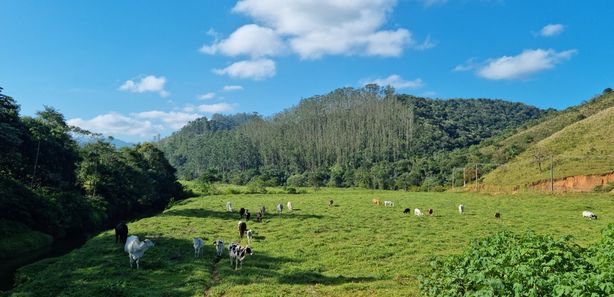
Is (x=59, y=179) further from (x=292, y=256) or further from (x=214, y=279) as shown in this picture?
(x=214, y=279)

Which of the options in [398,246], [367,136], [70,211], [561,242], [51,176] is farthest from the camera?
[367,136]

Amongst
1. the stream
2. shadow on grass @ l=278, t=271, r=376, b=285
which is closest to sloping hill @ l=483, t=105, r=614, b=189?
shadow on grass @ l=278, t=271, r=376, b=285

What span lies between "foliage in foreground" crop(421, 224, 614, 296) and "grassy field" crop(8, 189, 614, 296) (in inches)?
184

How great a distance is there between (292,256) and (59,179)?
136ft

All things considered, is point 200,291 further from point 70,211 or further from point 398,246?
point 70,211

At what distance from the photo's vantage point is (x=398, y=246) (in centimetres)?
2633

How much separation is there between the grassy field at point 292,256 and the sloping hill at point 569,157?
34814 millimetres

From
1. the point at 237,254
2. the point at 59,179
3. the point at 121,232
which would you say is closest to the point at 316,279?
the point at 237,254

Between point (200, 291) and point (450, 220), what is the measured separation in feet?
92.2

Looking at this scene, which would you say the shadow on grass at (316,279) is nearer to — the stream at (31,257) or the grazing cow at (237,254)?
the grazing cow at (237,254)

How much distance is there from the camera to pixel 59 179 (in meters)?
52.2

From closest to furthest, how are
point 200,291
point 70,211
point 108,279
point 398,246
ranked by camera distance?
point 200,291 → point 108,279 → point 398,246 → point 70,211

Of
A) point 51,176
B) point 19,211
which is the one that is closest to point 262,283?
point 19,211

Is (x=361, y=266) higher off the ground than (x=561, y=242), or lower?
lower
